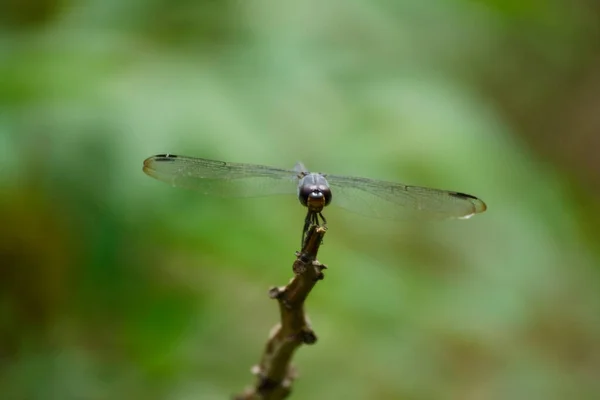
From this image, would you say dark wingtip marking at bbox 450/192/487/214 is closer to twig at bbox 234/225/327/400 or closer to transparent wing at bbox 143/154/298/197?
transparent wing at bbox 143/154/298/197

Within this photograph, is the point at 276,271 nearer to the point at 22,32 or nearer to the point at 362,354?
the point at 362,354

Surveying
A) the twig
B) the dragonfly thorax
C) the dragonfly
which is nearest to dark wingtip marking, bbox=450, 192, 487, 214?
the dragonfly

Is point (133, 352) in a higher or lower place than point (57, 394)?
higher

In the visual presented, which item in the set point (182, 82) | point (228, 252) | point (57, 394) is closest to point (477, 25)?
point (182, 82)

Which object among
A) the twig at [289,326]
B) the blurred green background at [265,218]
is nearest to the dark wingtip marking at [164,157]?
the blurred green background at [265,218]

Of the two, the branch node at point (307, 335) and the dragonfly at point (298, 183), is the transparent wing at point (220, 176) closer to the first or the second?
the dragonfly at point (298, 183)

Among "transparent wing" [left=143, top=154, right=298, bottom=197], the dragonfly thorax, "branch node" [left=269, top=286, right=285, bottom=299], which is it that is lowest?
"branch node" [left=269, top=286, right=285, bottom=299]
